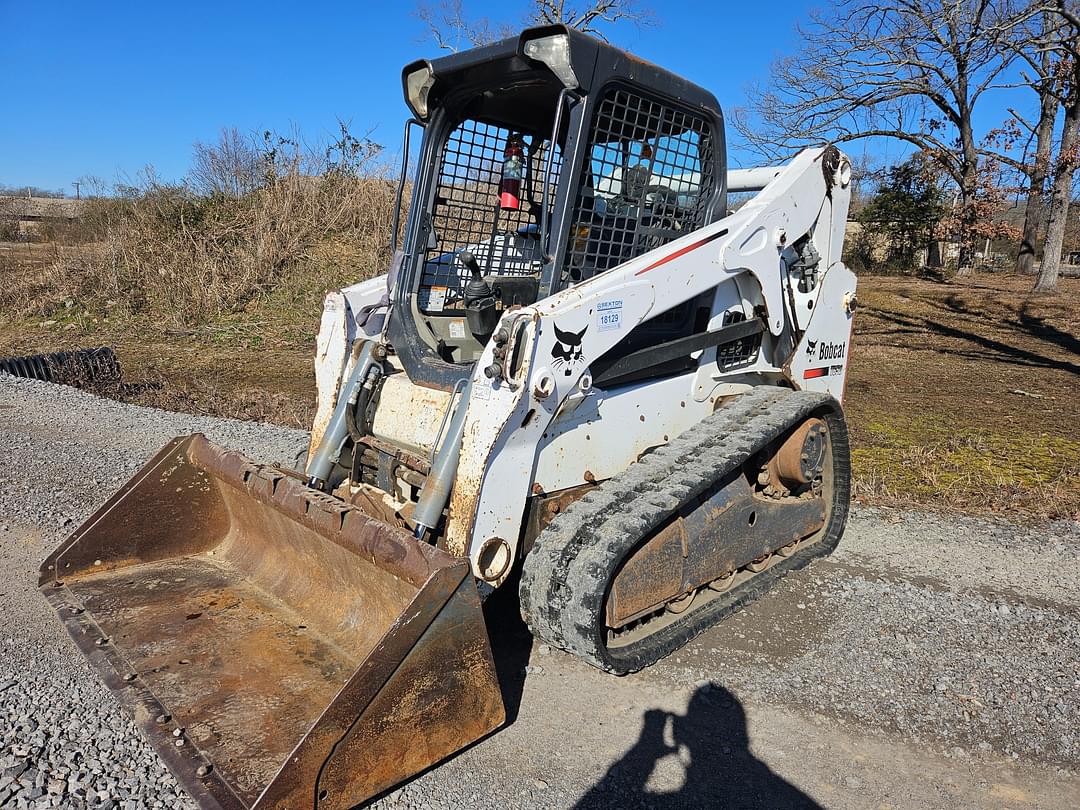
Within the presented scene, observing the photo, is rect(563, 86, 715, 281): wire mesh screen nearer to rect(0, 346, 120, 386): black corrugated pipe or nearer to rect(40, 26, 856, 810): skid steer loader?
rect(40, 26, 856, 810): skid steer loader

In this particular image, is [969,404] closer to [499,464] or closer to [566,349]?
[566,349]

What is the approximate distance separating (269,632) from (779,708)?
79.5 inches

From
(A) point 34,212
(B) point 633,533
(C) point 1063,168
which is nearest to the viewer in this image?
(B) point 633,533

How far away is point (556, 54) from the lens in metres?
3.21

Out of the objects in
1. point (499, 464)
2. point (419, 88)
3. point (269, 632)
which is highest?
point (419, 88)

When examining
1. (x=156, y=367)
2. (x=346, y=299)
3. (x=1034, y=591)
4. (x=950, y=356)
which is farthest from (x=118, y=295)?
(x=1034, y=591)

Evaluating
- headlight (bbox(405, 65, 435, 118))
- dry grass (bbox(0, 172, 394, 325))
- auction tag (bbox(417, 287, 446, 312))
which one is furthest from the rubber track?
dry grass (bbox(0, 172, 394, 325))

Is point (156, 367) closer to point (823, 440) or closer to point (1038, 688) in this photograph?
point (823, 440)

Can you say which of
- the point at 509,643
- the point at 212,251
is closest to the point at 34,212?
the point at 212,251

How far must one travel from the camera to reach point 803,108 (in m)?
19.7

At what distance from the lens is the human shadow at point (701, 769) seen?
261cm

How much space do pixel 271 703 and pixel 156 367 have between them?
9544 millimetres

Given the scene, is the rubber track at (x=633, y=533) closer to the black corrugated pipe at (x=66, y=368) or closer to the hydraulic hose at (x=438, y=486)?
the hydraulic hose at (x=438, y=486)

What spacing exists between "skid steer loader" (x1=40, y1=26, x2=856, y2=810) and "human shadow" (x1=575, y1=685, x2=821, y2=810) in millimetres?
286
